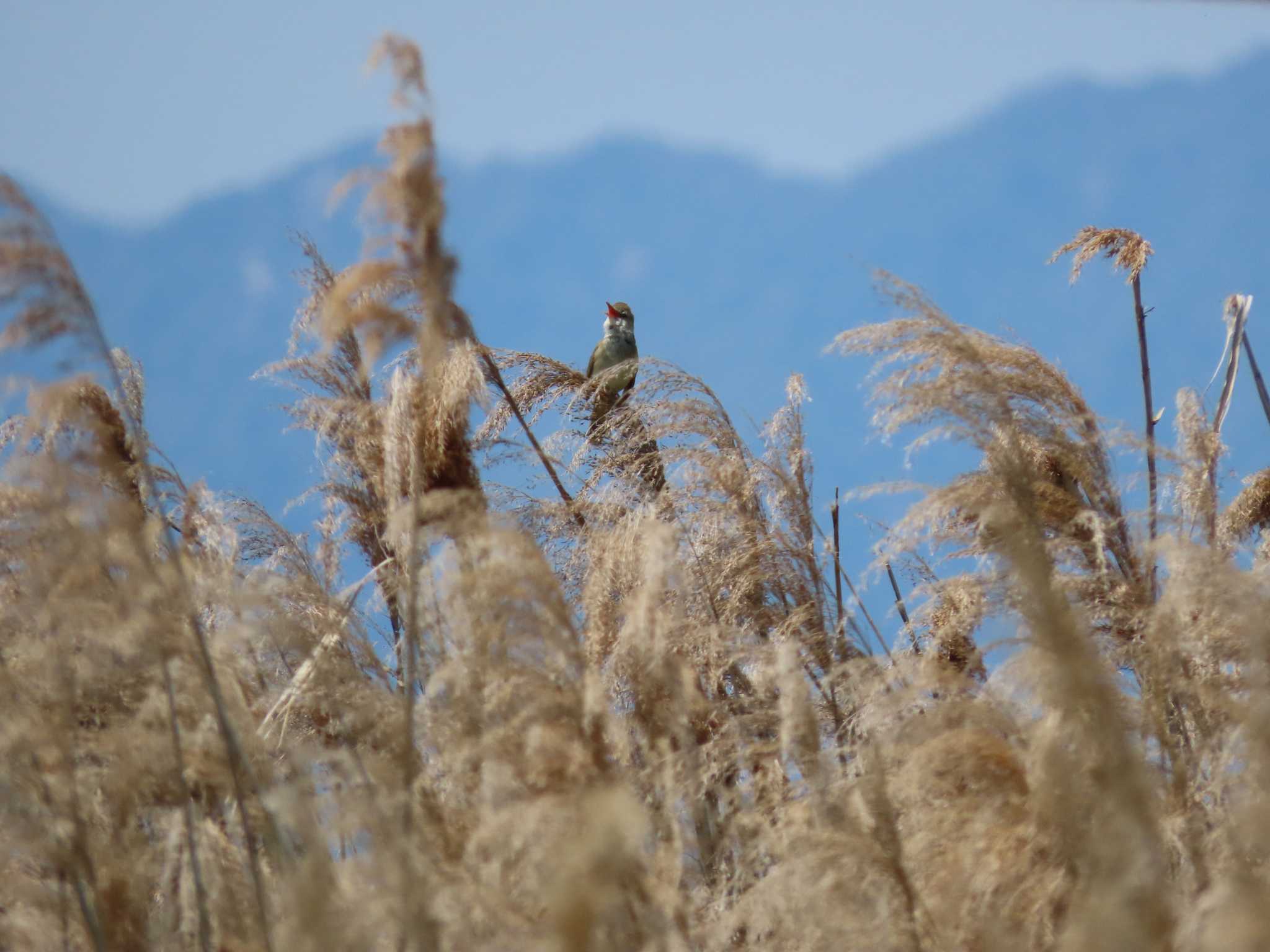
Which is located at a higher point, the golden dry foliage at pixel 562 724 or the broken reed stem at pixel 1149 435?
the broken reed stem at pixel 1149 435

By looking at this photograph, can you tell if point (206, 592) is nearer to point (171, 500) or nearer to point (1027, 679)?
point (171, 500)

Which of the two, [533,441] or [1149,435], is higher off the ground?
[533,441]

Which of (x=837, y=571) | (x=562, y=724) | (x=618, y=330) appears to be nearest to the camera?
(x=562, y=724)

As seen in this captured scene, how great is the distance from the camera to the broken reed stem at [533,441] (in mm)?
3623

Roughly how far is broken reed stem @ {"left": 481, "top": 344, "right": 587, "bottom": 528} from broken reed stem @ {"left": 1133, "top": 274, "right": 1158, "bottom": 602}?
1.52 metres

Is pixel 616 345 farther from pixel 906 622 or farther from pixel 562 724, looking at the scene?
pixel 562 724

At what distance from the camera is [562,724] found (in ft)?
5.24

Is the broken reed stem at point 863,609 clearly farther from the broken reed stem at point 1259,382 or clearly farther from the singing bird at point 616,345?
the singing bird at point 616,345

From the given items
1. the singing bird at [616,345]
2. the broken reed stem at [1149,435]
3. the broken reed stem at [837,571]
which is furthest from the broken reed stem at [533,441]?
the singing bird at [616,345]

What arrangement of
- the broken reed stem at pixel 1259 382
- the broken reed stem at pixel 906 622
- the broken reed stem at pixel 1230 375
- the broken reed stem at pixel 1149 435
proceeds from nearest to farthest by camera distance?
the broken reed stem at pixel 1149 435 < the broken reed stem at pixel 906 622 < the broken reed stem at pixel 1230 375 < the broken reed stem at pixel 1259 382

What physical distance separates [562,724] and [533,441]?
2165mm

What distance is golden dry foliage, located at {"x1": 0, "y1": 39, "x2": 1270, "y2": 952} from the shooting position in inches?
55.6

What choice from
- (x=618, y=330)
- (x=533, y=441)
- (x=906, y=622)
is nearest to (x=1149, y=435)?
(x=906, y=622)

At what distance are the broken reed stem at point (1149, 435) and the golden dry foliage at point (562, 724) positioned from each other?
78 mm
